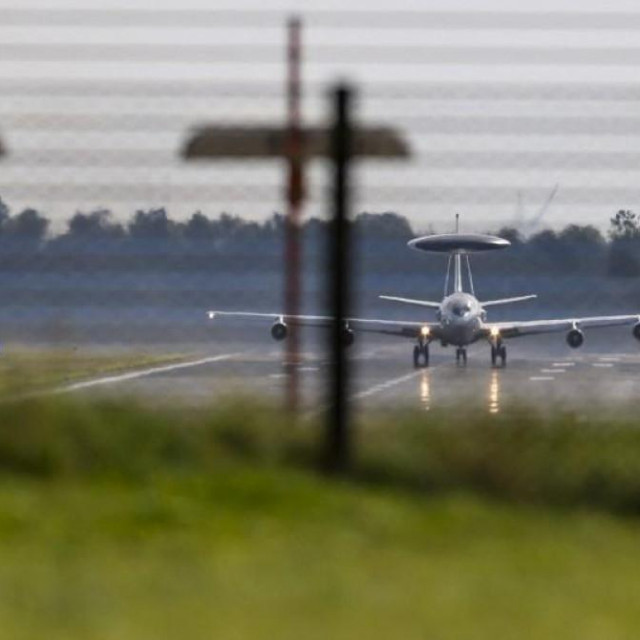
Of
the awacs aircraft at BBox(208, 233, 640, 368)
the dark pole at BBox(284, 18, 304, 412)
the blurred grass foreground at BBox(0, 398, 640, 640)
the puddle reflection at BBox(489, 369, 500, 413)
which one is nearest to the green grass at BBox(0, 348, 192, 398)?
the blurred grass foreground at BBox(0, 398, 640, 640)

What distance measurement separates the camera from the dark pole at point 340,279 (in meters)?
9.06

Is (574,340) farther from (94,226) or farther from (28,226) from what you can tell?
(28,226)

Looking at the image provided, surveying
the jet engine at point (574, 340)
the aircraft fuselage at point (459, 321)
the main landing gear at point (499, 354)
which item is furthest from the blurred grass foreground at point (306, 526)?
the aircraft fuselage at point (459, 321)

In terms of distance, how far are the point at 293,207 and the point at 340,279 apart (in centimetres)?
140

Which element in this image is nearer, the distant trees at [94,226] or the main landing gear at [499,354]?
the distant trees at [94,226]

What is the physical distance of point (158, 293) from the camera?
425 inches

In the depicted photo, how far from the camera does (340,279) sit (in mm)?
9164

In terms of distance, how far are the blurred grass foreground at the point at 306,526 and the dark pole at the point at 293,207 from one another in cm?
101

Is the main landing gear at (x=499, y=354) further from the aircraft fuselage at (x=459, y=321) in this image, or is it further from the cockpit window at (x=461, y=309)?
the cockpit window at (x=461, y=309)

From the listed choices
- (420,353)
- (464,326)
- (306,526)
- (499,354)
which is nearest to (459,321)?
(464,326)

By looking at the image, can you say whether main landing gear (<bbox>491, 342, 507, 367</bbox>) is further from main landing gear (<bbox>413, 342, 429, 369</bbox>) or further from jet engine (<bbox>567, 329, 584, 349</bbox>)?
main landing gear (<bbox>413, 342, 429, 369</bbox>)

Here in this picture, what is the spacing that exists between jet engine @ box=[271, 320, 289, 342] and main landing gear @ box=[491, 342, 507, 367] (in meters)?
6.45

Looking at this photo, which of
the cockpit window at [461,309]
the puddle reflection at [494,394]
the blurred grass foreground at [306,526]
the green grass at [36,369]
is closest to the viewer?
the blurred grass foreground at [306,526]

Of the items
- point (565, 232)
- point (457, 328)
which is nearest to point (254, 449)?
point (565, 232)
